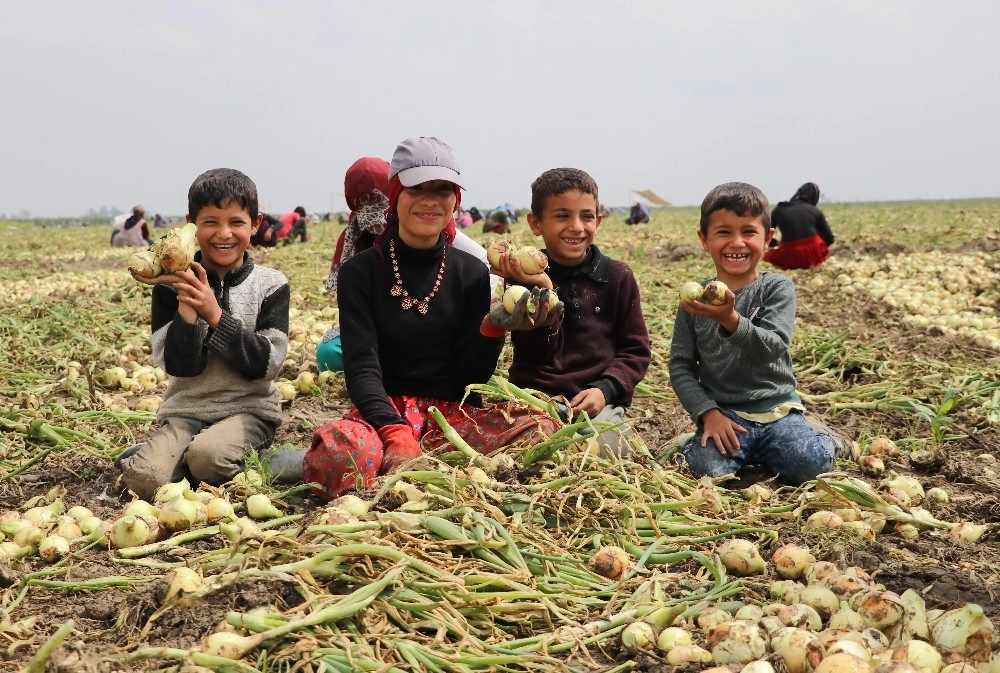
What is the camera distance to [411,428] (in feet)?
10.7

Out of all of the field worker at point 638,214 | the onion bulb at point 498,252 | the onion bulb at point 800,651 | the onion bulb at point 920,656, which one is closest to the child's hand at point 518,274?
the onion bulb at point 498,252

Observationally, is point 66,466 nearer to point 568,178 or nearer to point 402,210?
point 402,210

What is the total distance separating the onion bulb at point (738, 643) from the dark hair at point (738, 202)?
174 cm

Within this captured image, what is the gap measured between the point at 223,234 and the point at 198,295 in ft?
0.99

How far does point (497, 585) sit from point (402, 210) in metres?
1.58

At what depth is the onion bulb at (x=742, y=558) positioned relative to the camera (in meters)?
2.51

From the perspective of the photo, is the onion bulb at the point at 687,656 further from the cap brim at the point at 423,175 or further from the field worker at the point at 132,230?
the field worker at the point at 132,230

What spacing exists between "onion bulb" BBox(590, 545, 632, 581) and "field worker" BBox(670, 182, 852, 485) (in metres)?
0.95

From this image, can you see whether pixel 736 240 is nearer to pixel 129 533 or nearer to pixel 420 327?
pixel 420 327

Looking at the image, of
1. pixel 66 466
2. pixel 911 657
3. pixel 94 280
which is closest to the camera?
pixel 911 657

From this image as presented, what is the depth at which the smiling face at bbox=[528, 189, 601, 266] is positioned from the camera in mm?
3561

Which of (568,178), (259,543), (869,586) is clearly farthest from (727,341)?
(259,543)

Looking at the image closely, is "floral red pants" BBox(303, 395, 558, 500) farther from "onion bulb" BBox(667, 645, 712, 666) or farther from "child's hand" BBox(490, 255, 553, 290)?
"onion bulb" BBox(667, 645, 712, 666)

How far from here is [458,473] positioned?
265 centimetres
